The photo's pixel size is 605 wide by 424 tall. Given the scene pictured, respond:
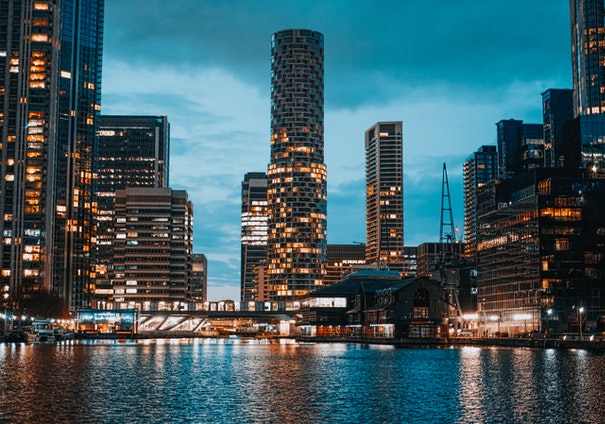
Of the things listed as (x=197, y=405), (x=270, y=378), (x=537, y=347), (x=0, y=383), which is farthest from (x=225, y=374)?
(x=537, y=347)

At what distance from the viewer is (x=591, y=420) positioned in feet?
184

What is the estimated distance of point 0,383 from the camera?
8112 centimetres

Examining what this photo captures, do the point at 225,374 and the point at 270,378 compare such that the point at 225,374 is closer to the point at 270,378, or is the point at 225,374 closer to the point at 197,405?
the point at 270,378

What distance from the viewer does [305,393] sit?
2980 inches

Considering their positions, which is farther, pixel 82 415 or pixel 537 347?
pixel 537 347

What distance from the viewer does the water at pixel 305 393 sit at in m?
59.3

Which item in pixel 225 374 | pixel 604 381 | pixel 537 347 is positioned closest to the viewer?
pixel 604 381

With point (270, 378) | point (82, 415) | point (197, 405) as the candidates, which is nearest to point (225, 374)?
point (270, 378)

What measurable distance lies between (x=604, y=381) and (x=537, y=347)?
94599 mm

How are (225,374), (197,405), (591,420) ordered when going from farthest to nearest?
(225,374) → (197,405) → (591,420)

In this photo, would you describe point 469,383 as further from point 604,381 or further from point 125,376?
point 125,376

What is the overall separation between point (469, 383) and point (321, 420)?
3174cm

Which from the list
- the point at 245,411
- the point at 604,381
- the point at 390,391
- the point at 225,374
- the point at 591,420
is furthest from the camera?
the point at 225,374

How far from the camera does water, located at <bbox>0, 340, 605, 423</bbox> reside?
5931 centimetres
